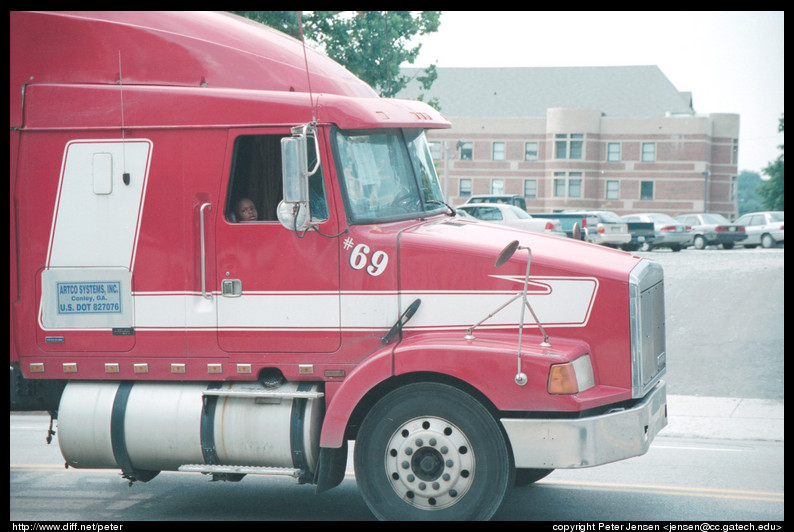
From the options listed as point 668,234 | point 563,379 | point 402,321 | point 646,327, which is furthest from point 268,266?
point 668,234

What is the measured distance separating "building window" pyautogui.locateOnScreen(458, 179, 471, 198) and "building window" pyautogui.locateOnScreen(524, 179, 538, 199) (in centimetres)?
467

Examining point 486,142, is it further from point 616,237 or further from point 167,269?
point 167,269

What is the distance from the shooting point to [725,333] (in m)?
14.9

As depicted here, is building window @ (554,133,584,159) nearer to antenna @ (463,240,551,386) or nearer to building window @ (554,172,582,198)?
building window @ (554,172,582,198)

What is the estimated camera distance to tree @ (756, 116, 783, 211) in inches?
2611

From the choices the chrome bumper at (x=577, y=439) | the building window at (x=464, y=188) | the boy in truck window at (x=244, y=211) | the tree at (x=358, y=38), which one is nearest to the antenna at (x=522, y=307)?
the chrome bumper at (x=577, y=439)

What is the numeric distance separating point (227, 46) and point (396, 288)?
7.32ft

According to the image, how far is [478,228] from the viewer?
6.54m

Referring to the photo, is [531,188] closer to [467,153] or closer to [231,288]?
[467,153]

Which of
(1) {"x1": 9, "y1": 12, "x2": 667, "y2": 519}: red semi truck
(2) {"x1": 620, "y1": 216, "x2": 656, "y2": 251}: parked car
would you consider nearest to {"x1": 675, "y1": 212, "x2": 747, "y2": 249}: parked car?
(2) {"x1": 620, "y1": 216, "x2": 656, "y2": 251}: parked car

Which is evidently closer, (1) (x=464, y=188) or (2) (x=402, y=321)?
(2) (x=402, y=321)

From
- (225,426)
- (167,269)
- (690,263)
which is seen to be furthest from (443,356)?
(690,263)

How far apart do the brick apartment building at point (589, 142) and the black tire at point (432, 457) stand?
63855 mm

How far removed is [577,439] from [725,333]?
33.8 ft
